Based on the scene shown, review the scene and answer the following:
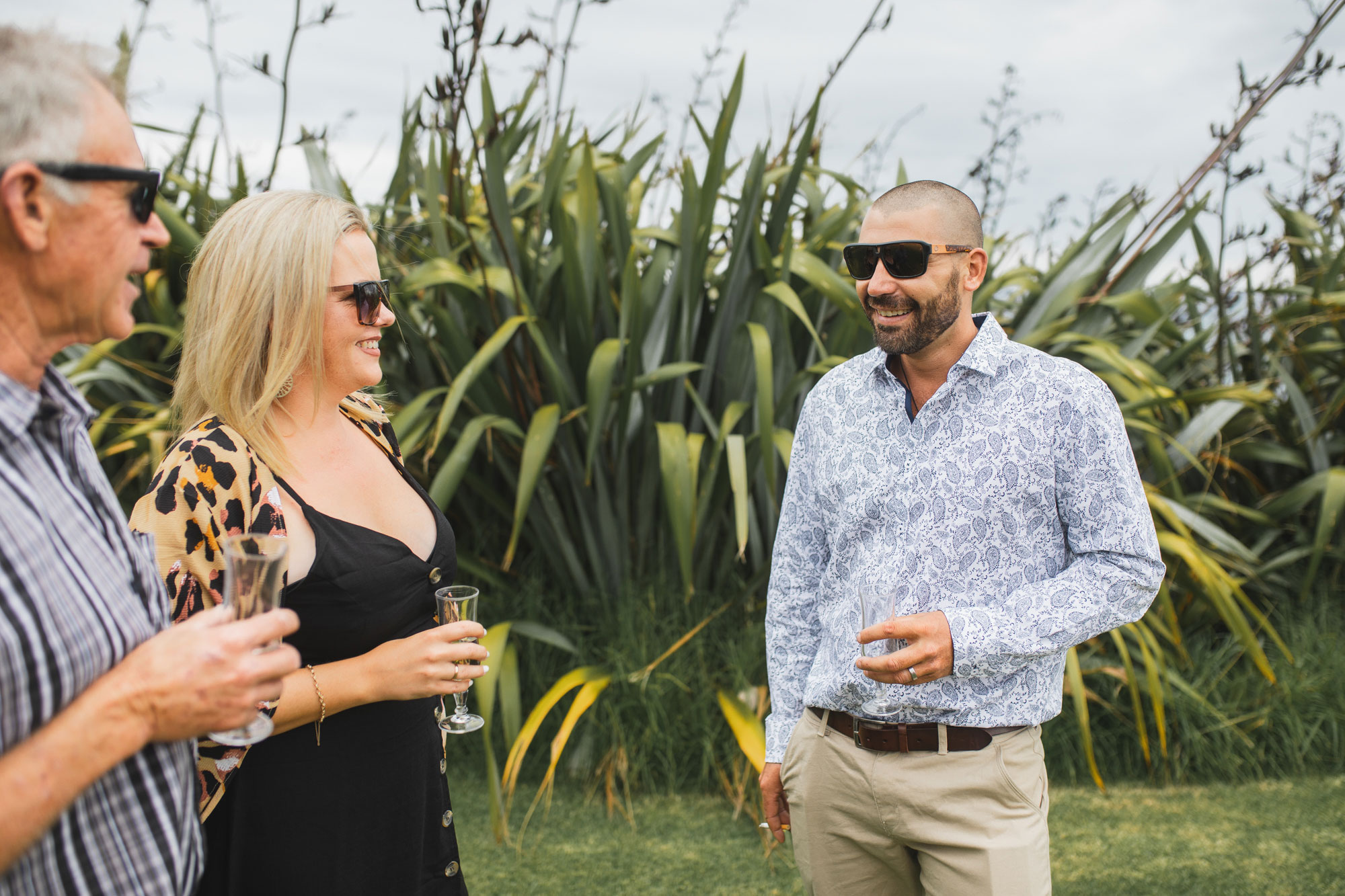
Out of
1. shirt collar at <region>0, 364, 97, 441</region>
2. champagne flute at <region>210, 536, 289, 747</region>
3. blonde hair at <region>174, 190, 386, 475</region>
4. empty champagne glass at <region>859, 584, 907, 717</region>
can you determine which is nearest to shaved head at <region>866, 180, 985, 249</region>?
empty champagne glass at <region>859, 584, 907, 717</region>

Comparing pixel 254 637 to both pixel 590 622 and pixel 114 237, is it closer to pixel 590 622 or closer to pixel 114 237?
pixel 114 237

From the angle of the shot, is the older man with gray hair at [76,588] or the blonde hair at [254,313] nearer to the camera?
the older man with gray hair at [76,588]

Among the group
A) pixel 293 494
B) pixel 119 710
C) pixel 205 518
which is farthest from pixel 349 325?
pixel 119 710

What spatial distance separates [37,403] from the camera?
3.30 ft

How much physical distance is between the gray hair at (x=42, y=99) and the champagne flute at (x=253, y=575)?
407 millimetres

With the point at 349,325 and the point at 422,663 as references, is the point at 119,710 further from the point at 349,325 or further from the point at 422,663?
the point at 349,325

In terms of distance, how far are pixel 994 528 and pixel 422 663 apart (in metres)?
0.99

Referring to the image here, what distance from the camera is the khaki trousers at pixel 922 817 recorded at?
5.62ft

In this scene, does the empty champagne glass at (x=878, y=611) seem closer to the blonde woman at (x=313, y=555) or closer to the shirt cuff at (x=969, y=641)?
the shirt cuff at (x=969, y=641)

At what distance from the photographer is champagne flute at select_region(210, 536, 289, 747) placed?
1122 mm

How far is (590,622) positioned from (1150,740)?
6.64 feet

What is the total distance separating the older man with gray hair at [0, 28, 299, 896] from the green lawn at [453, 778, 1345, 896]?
1966 mm

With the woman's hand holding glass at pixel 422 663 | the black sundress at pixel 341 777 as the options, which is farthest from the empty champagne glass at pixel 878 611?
the black sundress at pixel 341 777

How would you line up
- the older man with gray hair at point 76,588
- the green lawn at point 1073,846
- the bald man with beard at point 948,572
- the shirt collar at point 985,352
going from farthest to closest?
the green lawn at point 1073,846
the shirt collar at point 985,352
the bald man with beard at point 948,572
the older man with gray hair at point 76,588
